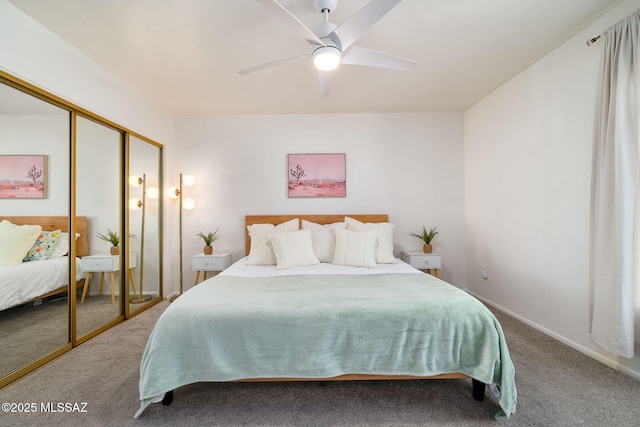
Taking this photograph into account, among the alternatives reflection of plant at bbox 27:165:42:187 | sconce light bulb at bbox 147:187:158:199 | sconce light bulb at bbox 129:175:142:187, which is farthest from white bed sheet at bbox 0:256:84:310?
sconce light bulb at bbox 147:187:158:199

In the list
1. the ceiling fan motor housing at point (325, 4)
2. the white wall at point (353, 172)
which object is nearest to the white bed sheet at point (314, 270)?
the white wall at point (353, 172)

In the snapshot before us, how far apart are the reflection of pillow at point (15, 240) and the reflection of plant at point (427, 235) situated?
3979 mm

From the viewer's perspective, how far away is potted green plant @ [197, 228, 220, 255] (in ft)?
12.0

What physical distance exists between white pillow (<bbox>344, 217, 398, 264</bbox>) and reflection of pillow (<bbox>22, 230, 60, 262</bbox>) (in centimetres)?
284

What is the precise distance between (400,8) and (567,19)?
1.34 meters

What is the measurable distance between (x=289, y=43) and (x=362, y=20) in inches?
36.9

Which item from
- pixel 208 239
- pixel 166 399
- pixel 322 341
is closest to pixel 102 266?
pixel 208 239

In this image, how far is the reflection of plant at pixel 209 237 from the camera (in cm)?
370

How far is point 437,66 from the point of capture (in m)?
2.67

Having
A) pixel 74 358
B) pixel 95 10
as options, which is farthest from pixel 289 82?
pixel 74 358

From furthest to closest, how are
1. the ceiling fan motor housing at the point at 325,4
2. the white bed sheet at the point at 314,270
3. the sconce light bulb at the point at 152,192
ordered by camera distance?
the sconce light bulb at the point at 152,192 → the white bed sheet at the point at 314,270 → the ceiling fan motor housing at the point at 325,4

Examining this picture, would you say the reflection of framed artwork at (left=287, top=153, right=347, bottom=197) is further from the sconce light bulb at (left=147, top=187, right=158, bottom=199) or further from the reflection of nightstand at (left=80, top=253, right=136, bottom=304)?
the reflection of nightstand at (left=80, top=253, right=136, bottom=304)

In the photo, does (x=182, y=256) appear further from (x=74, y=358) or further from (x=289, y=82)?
(x=289, y=82)

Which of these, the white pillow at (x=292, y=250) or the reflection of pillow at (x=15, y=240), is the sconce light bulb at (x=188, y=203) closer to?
the white pillow at (x=292, y=250)
